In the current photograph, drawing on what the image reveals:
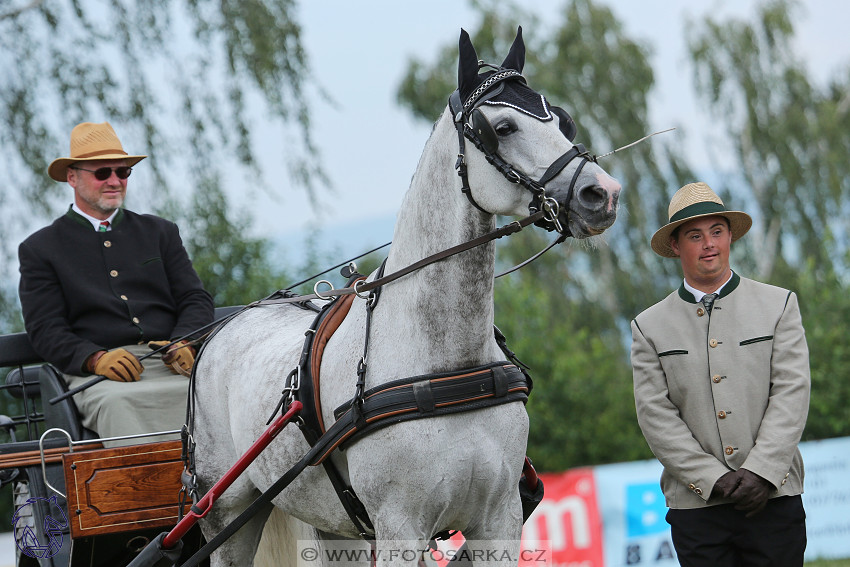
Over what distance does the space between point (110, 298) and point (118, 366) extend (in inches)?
18.0

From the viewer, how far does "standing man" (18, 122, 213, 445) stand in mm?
4738

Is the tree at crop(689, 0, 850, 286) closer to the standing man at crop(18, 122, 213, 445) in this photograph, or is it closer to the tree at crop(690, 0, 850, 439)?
the tree at crop(690, 0, 850, 439)

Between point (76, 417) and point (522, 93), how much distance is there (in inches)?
111

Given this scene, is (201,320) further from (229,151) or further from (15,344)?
(229,151)

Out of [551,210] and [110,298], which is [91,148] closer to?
A: [110,298]

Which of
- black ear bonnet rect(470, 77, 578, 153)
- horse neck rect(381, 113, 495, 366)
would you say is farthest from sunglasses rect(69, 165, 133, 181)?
black ear bonnet rect(470, 77, 578, 153)

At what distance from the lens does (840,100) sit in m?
23.1

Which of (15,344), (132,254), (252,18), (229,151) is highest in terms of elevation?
(252,18)

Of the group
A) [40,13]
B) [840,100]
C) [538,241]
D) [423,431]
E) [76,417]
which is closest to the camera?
[423,431]

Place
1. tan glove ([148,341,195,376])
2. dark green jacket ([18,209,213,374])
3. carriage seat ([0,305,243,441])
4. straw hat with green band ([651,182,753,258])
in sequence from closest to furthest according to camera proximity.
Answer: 1. straw hat with green band ([651,182,753,258])
2. carriage seat ([0,305,243,441])
3. dark green jacket ([18,209,213,374])
4. tan glove ([148,341,195,376])

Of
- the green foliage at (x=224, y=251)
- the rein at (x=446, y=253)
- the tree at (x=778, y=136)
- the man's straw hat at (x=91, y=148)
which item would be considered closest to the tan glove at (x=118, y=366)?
the man's straw hat at (x=91, y=148)

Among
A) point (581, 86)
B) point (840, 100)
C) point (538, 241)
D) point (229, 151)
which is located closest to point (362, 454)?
point (229, 151)

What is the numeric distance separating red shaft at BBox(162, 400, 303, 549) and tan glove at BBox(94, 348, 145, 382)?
35.9 inches

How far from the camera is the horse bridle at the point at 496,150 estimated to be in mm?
3146
